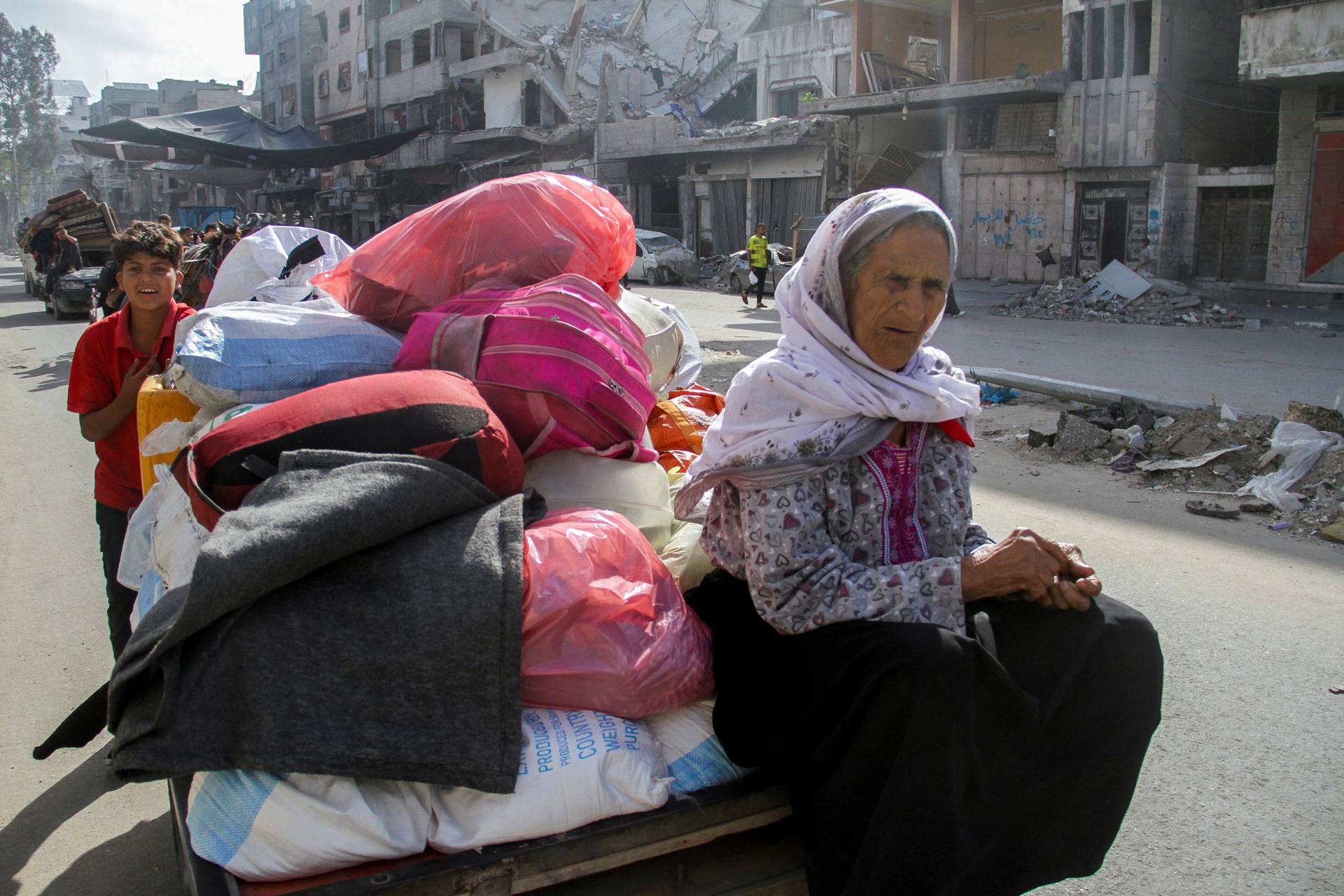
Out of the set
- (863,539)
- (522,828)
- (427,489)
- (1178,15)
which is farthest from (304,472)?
(1178,15)

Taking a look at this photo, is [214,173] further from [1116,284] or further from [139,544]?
[139,544]

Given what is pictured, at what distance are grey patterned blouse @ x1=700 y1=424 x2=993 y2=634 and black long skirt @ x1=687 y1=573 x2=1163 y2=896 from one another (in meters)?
0.07

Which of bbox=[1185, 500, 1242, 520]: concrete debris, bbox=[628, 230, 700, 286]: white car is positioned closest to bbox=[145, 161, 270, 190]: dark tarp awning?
bbox=[628, 230, 700, 286]: white car

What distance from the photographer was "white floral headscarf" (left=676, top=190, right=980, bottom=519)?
1.72 m

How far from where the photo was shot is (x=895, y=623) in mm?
1575

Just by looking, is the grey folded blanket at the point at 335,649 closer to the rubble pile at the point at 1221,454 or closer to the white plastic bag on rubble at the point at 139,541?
the white plastic bag on rubble at the point at 139,541

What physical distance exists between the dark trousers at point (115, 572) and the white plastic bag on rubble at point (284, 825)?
72.0 inches

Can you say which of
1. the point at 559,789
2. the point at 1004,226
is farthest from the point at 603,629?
the point at 1004,226

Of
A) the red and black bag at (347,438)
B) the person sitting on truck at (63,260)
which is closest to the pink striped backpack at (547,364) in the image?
the red and black bag at (347,438)

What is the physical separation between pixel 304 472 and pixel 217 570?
24cm

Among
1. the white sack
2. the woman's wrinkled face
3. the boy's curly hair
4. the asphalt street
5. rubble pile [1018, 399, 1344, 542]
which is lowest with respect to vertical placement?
the asphalt street

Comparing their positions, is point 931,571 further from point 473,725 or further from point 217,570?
point 217,570

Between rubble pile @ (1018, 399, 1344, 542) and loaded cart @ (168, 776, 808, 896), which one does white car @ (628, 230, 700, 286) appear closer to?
rubble pile @ (1018, 399, 1344, 542)

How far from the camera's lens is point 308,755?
137cm
